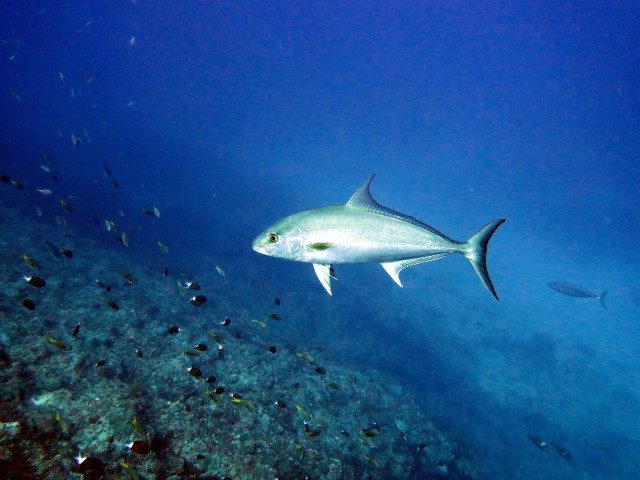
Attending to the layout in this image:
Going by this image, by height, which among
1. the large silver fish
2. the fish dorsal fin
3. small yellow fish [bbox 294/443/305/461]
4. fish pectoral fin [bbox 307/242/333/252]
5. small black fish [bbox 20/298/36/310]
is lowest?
small yellow fish [bbox 294/443/305/461]

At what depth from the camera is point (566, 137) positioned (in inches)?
792

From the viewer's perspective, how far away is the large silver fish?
287 centimetres

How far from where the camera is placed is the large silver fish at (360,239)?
287 cm

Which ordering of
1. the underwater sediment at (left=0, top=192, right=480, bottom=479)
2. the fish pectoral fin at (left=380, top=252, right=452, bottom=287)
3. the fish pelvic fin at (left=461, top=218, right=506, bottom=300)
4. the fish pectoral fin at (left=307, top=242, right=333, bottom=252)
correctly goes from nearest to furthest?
1. the fish pectoral fin at (left=307, top=242, right=333, bottom=252)
2. the fish pelvic fin at (left=461, top=218, right=506, bottom=300)
3. the fish pectoral fin at (left=380, top=252, right=452, bottom=287)
4. the underwater sediment at (left=0, top=192, right=480, bottom=479)

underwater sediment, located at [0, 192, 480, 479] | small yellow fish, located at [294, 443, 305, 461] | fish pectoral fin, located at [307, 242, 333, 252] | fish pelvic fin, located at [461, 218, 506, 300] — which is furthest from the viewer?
small yellow fish, located at [294, 443, 305, 461]

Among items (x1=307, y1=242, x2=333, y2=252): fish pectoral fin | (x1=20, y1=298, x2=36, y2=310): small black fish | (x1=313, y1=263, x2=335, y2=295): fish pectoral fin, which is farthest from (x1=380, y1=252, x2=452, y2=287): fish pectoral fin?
(x1=20, y1=298, x2=36, y2=310): small black fish

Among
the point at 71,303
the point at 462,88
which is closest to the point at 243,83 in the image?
the point at 462,88

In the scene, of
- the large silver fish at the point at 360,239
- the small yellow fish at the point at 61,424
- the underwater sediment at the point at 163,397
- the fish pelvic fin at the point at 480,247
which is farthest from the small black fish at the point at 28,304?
the fish pelvic fin at the point at 480,247

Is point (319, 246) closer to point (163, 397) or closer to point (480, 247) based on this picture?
point (480, 247)

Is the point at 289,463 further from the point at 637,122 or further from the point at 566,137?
the point at 566,137

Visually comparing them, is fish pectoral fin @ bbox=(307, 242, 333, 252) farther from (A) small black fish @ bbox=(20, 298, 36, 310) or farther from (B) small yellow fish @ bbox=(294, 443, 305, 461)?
(B) small yellow fish @ bbox=(294, 443, 305, 461)

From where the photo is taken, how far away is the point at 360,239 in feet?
9.45

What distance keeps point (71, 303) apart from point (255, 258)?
13572mm

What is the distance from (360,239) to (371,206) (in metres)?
0.44
